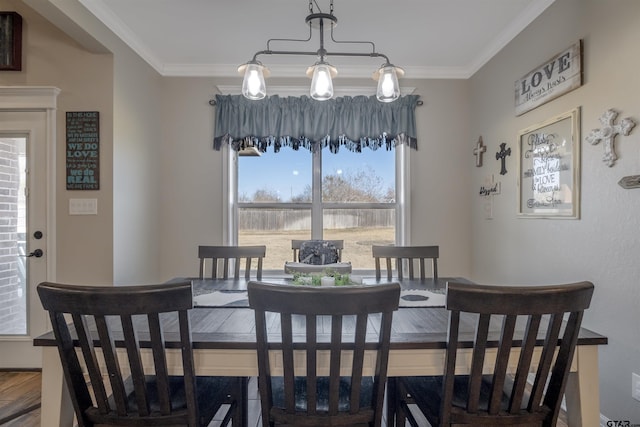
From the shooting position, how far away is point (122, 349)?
4.21ft

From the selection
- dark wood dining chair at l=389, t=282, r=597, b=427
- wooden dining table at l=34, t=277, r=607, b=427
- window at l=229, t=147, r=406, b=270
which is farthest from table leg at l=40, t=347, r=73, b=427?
window at l=229, t=147, r=406, b=270

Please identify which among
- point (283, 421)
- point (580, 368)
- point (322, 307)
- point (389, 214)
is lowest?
point (283, 421)

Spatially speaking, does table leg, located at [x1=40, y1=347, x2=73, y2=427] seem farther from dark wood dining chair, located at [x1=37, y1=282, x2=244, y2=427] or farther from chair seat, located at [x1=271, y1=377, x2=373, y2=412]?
chair seat, located at [x1=271, y1=377, x2=373, y2=412]

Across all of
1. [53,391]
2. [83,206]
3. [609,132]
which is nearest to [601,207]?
[609,132]

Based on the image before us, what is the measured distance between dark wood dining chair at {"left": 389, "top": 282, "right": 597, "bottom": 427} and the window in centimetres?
228

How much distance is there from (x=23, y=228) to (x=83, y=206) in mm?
484

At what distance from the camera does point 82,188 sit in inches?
104

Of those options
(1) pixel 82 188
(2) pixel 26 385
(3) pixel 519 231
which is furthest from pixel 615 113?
(2) pixel 26 385

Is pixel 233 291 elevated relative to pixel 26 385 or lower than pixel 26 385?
elevated

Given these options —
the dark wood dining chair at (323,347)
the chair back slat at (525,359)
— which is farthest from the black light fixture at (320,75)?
the chair back slat at (525,359)

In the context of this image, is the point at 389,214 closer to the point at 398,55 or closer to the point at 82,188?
the point at 398,55

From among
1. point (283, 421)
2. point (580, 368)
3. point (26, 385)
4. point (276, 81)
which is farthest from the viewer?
point (276, 81)

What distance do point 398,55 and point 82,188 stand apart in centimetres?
276

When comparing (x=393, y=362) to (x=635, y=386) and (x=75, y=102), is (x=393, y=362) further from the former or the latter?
(x=75, y=102)
